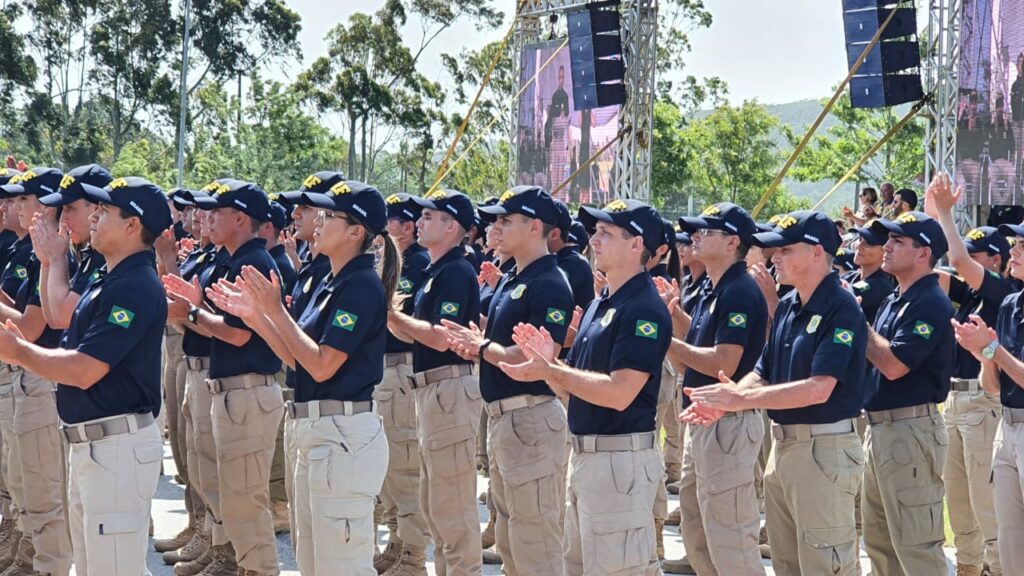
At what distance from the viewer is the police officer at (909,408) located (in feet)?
18.7

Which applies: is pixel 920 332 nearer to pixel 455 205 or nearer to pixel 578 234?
pixel 455 205

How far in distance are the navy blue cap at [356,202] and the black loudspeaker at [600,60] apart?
1084 centimetres

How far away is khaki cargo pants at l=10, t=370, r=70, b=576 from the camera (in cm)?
642

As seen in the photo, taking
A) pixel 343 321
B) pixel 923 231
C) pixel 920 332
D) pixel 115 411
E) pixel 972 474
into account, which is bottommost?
pixel 972 474

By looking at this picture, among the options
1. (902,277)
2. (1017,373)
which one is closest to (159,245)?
(902,277)

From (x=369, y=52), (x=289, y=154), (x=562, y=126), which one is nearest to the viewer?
(x=562, y=126)

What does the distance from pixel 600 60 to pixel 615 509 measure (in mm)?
11837

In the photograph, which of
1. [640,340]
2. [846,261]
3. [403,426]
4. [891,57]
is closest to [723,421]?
[640,340]

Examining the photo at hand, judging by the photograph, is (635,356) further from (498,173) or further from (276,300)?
(498,173)

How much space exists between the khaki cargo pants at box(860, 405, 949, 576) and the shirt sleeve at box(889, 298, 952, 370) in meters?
0.34

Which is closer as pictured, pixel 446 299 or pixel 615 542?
pixel 615 542

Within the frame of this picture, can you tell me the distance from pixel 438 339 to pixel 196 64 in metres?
33.5

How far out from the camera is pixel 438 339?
6.03m

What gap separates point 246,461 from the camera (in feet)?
20.5
